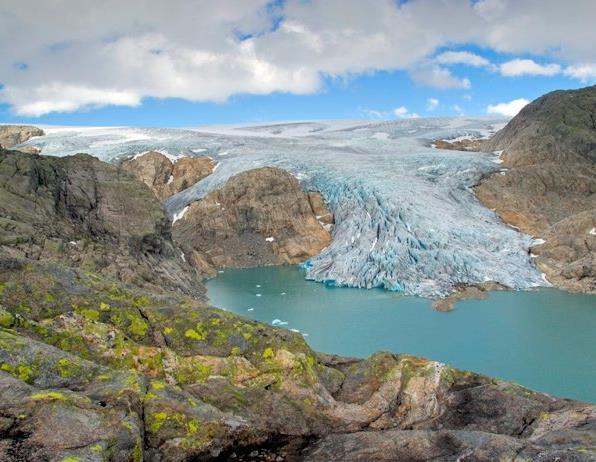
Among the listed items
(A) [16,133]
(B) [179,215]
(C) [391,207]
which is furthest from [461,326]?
(A) [16,133]

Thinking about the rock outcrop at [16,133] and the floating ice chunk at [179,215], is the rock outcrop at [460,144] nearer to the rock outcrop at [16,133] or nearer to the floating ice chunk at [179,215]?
the floating ice chunk at [179,215]

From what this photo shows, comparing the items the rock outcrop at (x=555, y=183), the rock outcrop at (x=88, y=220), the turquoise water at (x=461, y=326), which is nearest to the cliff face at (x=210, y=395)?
the turquoise water at (x=461, y=326)

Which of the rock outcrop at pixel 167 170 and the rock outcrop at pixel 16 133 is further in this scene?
the rock outcrop at pixel 16 133

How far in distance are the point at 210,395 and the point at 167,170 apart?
192 ft

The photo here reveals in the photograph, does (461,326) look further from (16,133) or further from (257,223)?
(16,133)

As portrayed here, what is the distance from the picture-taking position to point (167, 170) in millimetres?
62000

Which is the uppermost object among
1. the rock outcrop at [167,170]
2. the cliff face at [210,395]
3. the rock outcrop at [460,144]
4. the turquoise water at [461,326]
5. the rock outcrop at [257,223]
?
the rock outcrop at [460,144]

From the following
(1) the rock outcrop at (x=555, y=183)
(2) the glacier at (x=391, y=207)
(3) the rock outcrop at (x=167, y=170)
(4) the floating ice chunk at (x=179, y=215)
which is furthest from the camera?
(3) the rock outcrop at (x=167, y=170)

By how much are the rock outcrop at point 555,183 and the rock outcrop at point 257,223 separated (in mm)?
16193

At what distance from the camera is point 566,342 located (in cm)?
2423

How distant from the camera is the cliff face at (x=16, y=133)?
86.8 m

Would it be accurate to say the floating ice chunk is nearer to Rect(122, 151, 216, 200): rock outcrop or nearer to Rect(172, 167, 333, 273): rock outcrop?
Rect(172, 167, 333, 273): rock outcrop

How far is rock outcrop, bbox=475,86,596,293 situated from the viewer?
3747cm

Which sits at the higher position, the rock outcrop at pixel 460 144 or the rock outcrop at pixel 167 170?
the rock outcrop at pixel 460 144
